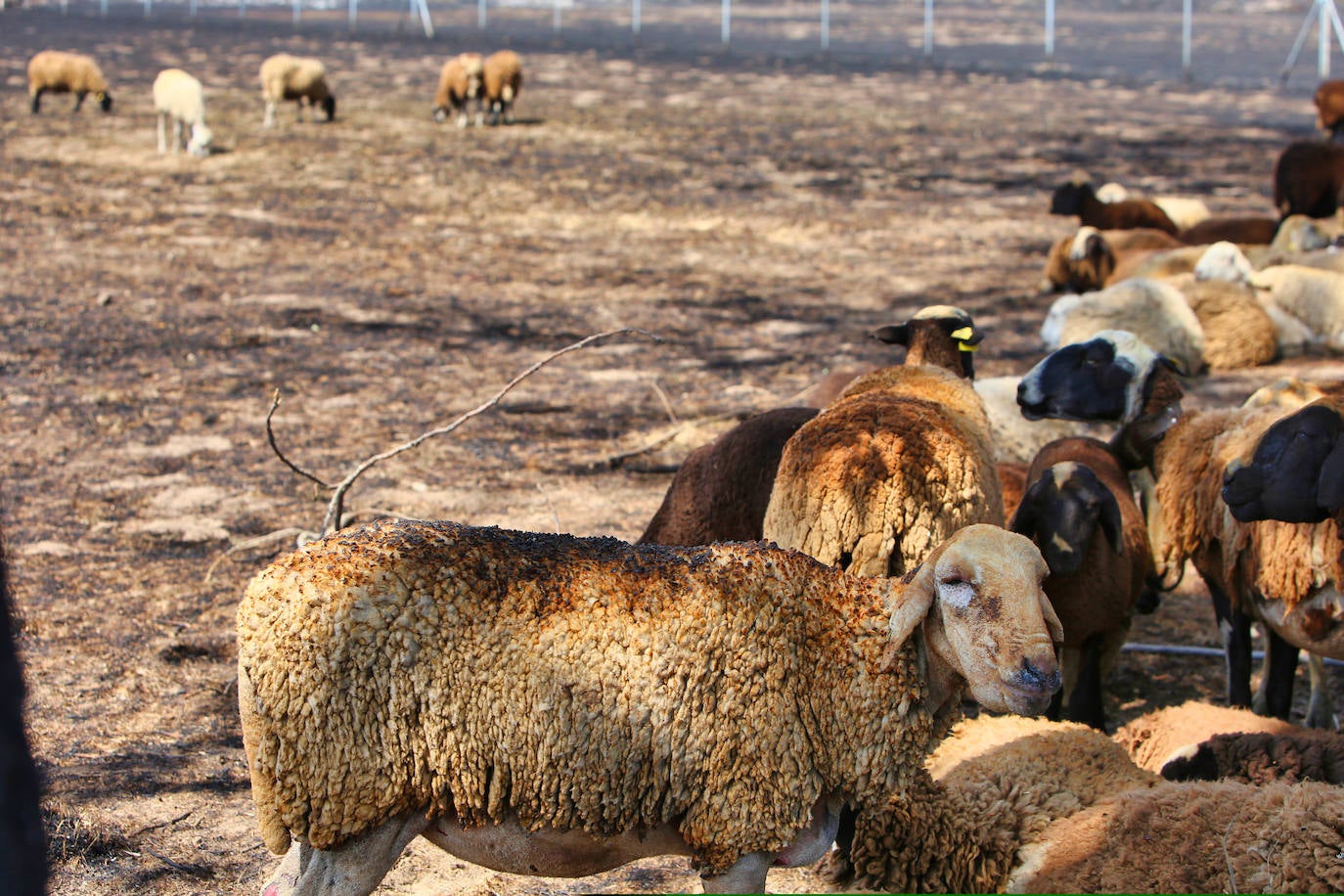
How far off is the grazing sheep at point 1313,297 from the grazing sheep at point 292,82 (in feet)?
53.5

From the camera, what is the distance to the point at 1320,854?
361 centimetres

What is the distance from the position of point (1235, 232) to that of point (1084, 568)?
9.95 metres

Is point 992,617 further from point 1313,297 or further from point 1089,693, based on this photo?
point 1313,297

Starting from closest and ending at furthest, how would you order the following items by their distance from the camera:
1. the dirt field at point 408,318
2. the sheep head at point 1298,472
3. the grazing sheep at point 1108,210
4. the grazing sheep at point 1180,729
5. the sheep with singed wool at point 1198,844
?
the sheep with singed wool at point 1198,844 → the sheep head at point 1298,472 → the grazing sheep at point 1180,729 → the dirt field at point 408,318 → the grazing sheep at point 1108,210

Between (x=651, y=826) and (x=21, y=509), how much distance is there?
554cm

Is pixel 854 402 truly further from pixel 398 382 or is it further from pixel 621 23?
pixel 621 23

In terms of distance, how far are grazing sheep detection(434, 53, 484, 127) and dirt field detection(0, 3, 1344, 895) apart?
2.06 feet

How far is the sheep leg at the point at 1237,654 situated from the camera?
5.79 m

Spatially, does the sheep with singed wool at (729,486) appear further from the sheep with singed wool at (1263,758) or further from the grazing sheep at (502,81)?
the grazing sheep at (502,81)

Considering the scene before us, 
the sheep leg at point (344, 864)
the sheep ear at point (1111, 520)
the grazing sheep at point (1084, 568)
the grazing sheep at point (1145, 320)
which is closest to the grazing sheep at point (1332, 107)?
the grazing sheep at point (1145, 320)

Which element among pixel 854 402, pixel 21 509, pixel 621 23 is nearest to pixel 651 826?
pixel 854 402

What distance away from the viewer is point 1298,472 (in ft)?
15.7

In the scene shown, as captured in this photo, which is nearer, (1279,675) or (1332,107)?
(1279,675)

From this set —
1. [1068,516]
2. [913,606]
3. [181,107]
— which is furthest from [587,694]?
[181,107]
